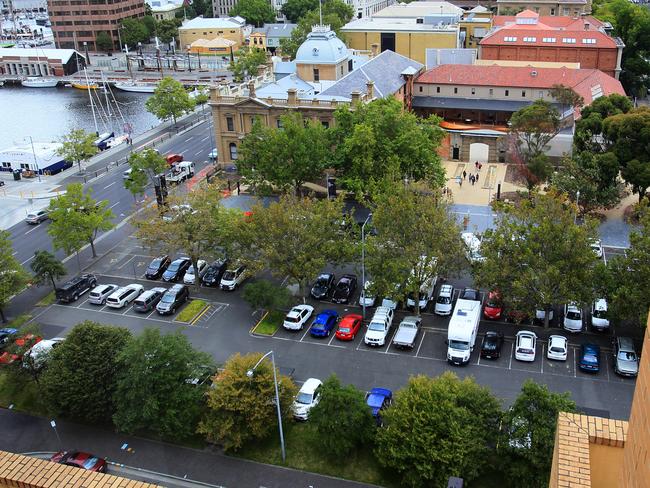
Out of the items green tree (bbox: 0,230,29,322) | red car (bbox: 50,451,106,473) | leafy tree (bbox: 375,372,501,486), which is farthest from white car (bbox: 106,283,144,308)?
leafy tree (bbox: 375,372,501,486)

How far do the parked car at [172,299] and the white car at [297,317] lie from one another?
334 inches

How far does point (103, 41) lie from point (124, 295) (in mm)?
125786

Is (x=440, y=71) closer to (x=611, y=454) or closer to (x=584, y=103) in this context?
(x=584, y=103)

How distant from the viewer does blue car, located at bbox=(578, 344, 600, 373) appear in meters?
38.1

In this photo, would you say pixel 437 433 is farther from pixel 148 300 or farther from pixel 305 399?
pixel 148 300

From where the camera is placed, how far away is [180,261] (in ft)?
173

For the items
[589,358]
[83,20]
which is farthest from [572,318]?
[83,20]

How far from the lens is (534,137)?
6581 cm

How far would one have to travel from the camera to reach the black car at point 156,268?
51.9 m

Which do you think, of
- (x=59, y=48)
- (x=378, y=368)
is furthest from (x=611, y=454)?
(x=59, y=48)

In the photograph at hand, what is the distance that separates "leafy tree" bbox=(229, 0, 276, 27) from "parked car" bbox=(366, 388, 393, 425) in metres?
154

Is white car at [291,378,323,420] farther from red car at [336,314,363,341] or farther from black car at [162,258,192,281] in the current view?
black car at [162,258,192,281]

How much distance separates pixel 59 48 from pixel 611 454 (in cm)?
17099

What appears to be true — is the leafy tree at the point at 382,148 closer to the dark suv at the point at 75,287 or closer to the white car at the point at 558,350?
the white car at the point at 558,350
